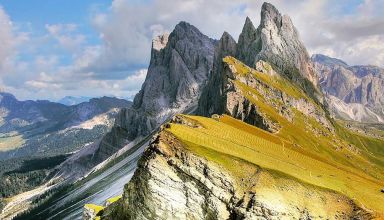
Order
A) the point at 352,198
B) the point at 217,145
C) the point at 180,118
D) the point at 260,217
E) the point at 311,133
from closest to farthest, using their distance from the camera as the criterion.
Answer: the point at 260,217
the point at 352,198
the point at 217,145
the point at 180,118
the point at 311,133

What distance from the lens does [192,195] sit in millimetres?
55844

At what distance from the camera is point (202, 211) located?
55656 millimetres

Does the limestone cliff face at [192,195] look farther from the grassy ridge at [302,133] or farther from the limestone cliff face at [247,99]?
the limestone cliff face at [247,99]

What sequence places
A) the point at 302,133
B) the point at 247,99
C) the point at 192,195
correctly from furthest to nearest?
the point at 302,133 < the point at 247,99 < the point at 192,195

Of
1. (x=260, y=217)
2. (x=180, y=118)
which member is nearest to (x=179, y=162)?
A: (x=260, y=217)

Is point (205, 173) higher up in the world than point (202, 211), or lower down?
higher up

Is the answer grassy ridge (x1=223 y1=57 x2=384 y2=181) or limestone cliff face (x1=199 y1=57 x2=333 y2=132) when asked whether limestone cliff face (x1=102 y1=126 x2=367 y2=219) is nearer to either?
grassy ridge (x1=223 y1=57 x2=384 y2=181)

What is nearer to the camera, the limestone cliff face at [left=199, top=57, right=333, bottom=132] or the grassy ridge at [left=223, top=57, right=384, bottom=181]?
the limestone cliff face at [left=199, top=57, right=333, bottom=132]

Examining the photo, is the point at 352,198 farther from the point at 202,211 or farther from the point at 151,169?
the point at 151,169

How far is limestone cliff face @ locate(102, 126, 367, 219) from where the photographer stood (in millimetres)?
54781

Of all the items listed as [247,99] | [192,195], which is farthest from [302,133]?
[192,195]

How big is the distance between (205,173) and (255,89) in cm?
12639

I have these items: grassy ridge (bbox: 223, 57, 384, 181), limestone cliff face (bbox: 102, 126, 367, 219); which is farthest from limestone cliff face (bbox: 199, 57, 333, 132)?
limestone cliff face (bbox: 102, 126, 367, 219)

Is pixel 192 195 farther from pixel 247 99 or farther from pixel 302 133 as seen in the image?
pixel 302 133
